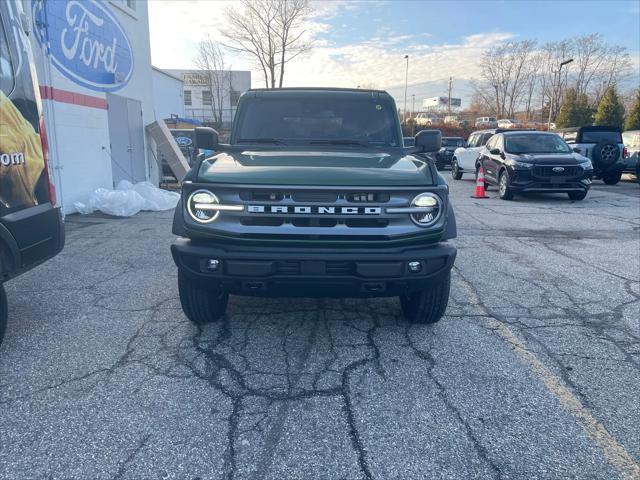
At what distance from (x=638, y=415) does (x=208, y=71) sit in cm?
4826

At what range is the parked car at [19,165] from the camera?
3.45m

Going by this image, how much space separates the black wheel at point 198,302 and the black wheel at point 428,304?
1481 millimetres

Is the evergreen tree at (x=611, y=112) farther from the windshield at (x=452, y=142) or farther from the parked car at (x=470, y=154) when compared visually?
the parked car at (x=470, y=154)

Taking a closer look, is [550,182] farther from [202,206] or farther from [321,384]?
[202,206]

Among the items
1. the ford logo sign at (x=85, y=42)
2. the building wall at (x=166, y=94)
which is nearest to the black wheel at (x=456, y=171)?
the ford logo sign at (x=85, y=42)

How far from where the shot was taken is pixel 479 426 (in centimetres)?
271

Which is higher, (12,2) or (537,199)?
(12,2)

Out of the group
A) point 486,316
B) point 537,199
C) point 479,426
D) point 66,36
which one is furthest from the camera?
point 537,199

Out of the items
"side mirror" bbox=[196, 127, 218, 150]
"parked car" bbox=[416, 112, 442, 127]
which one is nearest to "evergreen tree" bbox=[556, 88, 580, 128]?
"parked car" bbox=[416, 112, 442, 127]

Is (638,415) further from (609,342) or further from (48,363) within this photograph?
(48,363)

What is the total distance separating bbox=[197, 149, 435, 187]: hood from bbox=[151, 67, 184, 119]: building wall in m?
26.3

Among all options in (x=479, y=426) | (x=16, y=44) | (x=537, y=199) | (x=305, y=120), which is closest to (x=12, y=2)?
(x=16, y=44)

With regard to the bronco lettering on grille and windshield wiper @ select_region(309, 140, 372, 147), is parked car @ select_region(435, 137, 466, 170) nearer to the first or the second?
windshield wiper @ select_region(309, 140, 372, 147)

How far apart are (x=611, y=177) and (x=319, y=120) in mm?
14905
